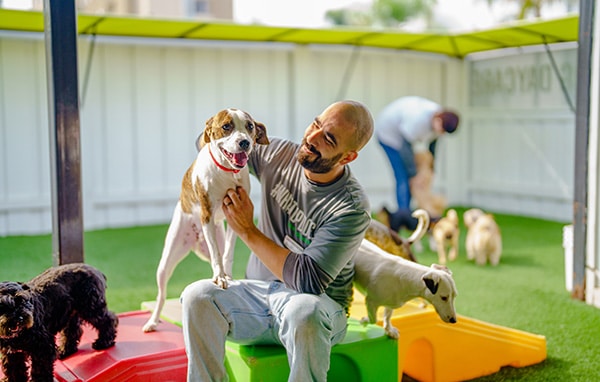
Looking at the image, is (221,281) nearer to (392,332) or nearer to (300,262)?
(300,262)

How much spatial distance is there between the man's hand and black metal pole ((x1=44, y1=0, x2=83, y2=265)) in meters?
1.18

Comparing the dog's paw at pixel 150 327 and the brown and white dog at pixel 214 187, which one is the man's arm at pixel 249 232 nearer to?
the brown and white dog at pixel 214 187

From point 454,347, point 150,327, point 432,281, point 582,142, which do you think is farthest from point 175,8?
point 432,281

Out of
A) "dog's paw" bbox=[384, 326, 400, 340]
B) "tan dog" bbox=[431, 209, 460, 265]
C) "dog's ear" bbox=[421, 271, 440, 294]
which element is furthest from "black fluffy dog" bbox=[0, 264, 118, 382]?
"tan dog" bbox=[431, 209, 460, 265]

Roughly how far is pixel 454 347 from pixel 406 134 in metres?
3.98

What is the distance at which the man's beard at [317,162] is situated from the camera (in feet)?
9.14

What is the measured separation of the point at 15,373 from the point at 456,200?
902 centimetres

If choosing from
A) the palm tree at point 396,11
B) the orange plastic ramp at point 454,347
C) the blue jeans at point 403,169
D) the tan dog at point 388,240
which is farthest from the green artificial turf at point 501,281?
the palm tree at point 396,11

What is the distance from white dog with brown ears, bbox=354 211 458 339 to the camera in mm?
3268

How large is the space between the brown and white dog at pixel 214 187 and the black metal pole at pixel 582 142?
297cm

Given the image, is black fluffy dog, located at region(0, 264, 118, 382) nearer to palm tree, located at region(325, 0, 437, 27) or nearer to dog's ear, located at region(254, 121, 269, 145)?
dog's ear, located at region(254, 121, 269, 145)

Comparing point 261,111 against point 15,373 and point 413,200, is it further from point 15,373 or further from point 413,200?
point 15,373

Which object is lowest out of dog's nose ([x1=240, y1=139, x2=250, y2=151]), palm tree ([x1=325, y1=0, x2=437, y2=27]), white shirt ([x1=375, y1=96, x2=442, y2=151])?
white shirt ([x1=375, y1=96, x2=442, y2=151])

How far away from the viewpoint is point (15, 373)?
286cm
